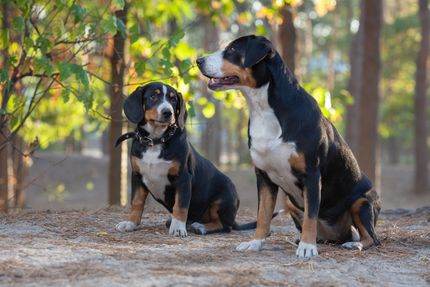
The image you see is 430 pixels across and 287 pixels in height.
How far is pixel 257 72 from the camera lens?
5715 millimetres

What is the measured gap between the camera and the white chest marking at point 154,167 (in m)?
6.64

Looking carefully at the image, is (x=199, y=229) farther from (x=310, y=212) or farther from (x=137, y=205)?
(x=310, y=212)

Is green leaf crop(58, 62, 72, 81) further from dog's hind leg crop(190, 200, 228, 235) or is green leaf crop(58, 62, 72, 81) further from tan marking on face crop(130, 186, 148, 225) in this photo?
dog's hind leg crop(190, 200, 228, 235)

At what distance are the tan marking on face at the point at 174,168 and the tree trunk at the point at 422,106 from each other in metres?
17.2

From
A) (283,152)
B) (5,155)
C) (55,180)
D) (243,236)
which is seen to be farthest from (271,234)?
(55,180)

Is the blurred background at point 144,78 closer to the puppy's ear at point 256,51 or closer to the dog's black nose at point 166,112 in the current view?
the dog's black nose at point 166,112

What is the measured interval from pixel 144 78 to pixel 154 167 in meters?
3.71

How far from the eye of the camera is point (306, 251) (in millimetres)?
5547

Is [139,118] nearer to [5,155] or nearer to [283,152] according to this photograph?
[283,152]

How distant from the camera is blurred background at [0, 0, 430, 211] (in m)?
7.93

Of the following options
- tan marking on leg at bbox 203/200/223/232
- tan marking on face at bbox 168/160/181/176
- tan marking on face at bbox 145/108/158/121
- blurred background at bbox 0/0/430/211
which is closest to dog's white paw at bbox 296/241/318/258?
tan marking on face at bbox 168/160/181/176

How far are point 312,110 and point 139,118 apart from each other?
1859mm

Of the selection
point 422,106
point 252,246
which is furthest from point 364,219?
point 422,106

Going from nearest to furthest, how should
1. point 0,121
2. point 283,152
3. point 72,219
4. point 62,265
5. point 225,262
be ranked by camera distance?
point 62,265, point 225,262, point 283,152, point 72,219, point 0,121
